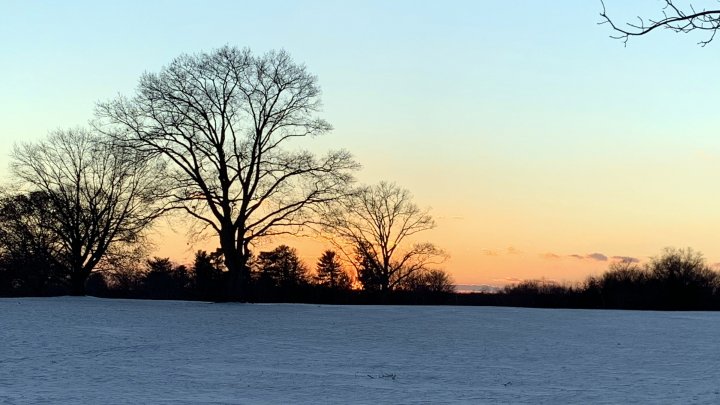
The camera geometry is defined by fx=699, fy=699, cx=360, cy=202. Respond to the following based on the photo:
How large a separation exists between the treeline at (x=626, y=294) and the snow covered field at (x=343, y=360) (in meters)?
45.4

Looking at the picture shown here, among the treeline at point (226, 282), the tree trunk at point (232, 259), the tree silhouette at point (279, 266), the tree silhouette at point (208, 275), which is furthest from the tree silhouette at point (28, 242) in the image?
the tree silhouette at point (279, 266)

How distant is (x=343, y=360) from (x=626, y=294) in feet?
229

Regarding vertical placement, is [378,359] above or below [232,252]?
below

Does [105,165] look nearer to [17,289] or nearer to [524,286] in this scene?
[17,289]

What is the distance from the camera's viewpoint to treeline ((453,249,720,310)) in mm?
73562

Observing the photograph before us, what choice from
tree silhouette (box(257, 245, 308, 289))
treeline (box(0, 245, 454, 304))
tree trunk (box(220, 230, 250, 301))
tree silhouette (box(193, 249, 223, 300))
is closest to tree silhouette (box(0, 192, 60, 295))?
treeline (box(0, 245, 454, 304))

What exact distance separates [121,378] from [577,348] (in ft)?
44.3

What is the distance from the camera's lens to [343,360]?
17469 millimetres

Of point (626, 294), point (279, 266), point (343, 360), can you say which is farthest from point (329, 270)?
point (343, 360)

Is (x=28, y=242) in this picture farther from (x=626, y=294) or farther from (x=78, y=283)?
(x=626, y=294)

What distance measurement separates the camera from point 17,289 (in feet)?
220

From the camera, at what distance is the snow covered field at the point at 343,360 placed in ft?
41.4

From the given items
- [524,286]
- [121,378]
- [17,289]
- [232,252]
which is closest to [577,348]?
[121,378]

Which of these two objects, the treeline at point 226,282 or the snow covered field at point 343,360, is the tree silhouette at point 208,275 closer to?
the treeline at point 226,282
